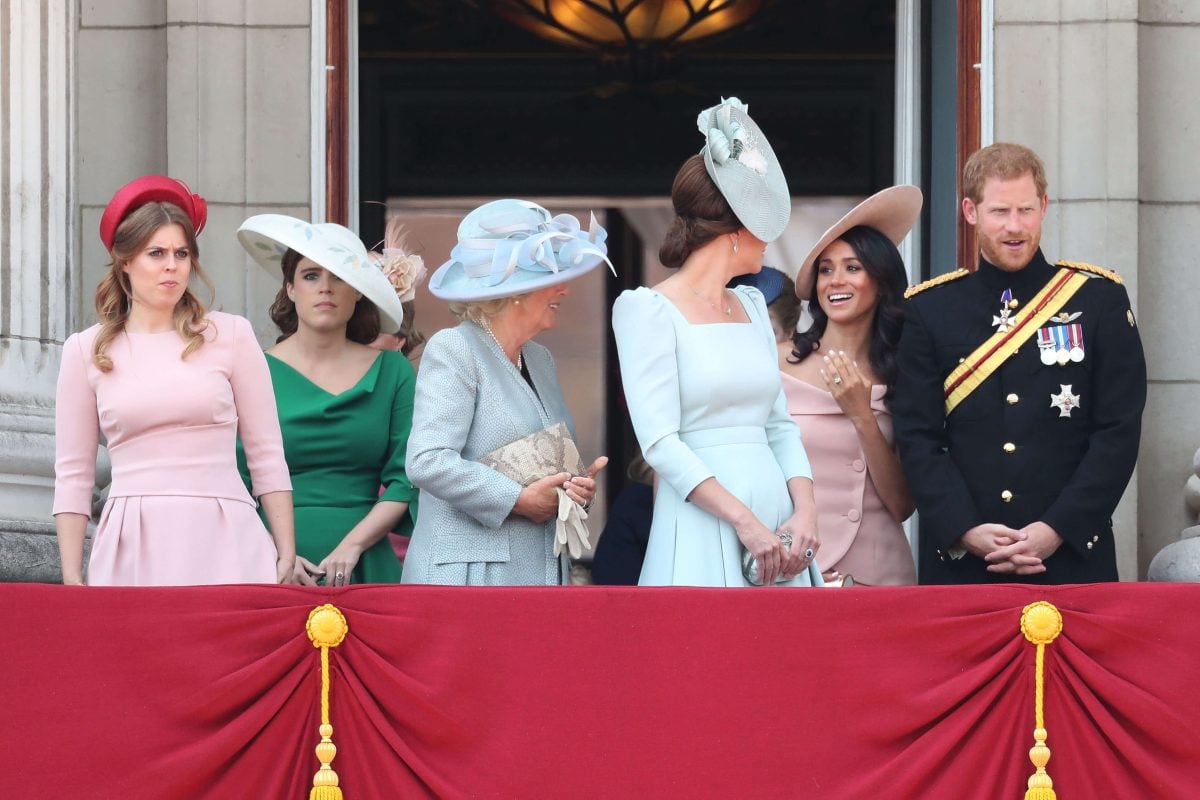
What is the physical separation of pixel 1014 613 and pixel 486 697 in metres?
1.17

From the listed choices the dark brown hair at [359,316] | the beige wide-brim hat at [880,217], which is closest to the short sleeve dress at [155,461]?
the dark brown hair at [359,316]

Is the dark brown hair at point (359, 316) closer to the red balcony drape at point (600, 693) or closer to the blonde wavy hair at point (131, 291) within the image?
the blonde wavy hair at point (131, 291)

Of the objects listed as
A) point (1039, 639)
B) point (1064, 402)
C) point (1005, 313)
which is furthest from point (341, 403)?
point (1039, 639)

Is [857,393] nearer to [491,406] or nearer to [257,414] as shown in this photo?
[491,406]

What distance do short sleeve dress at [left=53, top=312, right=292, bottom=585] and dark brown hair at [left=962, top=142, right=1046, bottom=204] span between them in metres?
2.01

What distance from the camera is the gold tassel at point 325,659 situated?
4.27 meters

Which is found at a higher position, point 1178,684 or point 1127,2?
point 1127,2

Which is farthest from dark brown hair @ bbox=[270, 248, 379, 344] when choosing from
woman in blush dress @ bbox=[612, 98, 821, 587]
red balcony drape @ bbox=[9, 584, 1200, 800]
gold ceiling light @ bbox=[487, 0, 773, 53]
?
gold ceiling light @ bbox=[487, 0, 773, 53]

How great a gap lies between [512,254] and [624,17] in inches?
204

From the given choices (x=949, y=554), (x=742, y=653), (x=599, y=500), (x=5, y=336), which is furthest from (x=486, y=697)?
(x=599, y=500)

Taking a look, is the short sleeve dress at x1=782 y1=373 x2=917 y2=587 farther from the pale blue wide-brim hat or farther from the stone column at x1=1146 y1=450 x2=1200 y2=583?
the stone column at x1=1146 y1=450 x2=1200 y2=583

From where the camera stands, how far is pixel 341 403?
543 cm

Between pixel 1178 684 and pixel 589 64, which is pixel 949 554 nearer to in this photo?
pixel 1178 684

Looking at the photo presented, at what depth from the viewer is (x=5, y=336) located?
593cm
